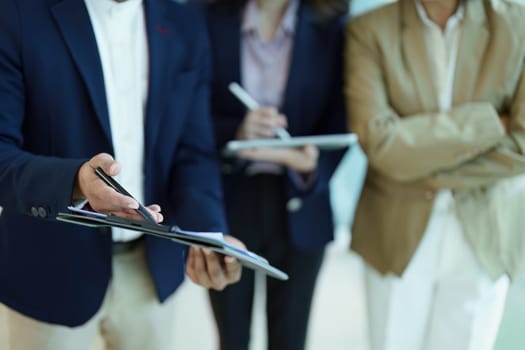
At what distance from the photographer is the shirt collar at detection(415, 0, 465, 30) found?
1.42m

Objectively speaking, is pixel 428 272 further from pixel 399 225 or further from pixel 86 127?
pixel 86 127

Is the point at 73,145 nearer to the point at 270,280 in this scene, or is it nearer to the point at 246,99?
the point at 246,99

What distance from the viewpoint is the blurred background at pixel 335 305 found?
2.28 m

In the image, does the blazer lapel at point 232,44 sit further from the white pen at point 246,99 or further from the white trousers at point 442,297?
the white trousers at point 442,297

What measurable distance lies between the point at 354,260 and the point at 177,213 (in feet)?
6.16

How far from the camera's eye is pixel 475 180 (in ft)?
4.55

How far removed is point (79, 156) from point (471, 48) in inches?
37.2

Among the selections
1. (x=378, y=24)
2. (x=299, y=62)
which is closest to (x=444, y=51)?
(x=378, y=24)

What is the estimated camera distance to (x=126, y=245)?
1.23 m

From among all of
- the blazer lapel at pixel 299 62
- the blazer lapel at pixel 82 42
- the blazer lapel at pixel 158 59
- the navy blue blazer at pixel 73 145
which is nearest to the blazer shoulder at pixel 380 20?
the blazer lapel at pixel 299 62

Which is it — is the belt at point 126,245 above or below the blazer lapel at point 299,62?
below

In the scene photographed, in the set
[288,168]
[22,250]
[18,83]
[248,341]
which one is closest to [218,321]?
[248,341]

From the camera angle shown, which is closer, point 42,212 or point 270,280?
point 42,212

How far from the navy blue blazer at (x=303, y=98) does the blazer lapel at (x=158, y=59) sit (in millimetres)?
354
